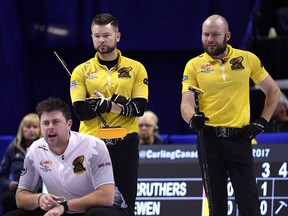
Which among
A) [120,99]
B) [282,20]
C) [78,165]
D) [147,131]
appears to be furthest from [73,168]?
[282,20]

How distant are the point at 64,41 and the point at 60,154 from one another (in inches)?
218

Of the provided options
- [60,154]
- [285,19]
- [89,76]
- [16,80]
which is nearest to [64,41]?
[16,80]

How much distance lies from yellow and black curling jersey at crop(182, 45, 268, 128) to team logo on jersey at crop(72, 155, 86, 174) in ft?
3.79

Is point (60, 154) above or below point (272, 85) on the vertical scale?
below

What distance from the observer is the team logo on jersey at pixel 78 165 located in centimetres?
492

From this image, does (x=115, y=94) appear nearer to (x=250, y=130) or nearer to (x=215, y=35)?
(x=215, y=35)

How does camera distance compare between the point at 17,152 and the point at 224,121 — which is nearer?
the point at 224,121

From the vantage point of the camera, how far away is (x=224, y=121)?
5656 mm

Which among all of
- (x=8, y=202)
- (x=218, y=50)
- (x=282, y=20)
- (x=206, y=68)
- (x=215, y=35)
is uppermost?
(x=282, y=20)

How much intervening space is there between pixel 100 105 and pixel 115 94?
0.17 meters

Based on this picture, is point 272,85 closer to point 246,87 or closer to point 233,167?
point 246,87

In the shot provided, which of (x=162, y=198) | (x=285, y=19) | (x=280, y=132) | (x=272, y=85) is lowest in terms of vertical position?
(x=162, y=198)

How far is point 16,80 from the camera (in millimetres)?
10406

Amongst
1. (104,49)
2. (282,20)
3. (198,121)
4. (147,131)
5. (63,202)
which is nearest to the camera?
(63,202)
